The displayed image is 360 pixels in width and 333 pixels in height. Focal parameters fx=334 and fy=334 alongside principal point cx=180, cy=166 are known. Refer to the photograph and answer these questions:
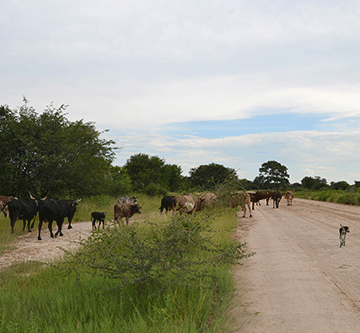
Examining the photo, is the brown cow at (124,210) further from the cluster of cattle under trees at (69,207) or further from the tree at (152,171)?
the tree at (152,171)

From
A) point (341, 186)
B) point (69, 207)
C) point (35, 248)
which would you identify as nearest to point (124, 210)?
point (69, 207)

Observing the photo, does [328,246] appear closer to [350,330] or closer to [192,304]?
[350,330]

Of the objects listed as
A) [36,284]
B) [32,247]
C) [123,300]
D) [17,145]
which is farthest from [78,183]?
[123,300]

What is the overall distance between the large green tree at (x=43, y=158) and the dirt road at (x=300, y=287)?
1395cm

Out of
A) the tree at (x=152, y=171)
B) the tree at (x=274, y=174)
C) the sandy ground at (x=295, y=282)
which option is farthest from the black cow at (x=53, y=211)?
the tree at (x=274, y=174)

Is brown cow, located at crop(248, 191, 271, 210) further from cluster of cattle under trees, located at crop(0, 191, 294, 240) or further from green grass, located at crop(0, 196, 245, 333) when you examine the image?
green grass, located at crop(0, 196, 245, 333)

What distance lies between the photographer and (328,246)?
9898mm

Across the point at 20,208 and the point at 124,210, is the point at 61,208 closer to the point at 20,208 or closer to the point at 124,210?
the point at 20,208

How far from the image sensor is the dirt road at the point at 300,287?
15.1 feet

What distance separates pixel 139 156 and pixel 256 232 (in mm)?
40289

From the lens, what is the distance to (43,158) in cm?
1941

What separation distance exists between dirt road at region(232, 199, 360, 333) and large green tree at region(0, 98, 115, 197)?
13.9 metres

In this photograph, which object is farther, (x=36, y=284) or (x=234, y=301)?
(x=36, y=284)

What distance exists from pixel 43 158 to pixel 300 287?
16948mm
